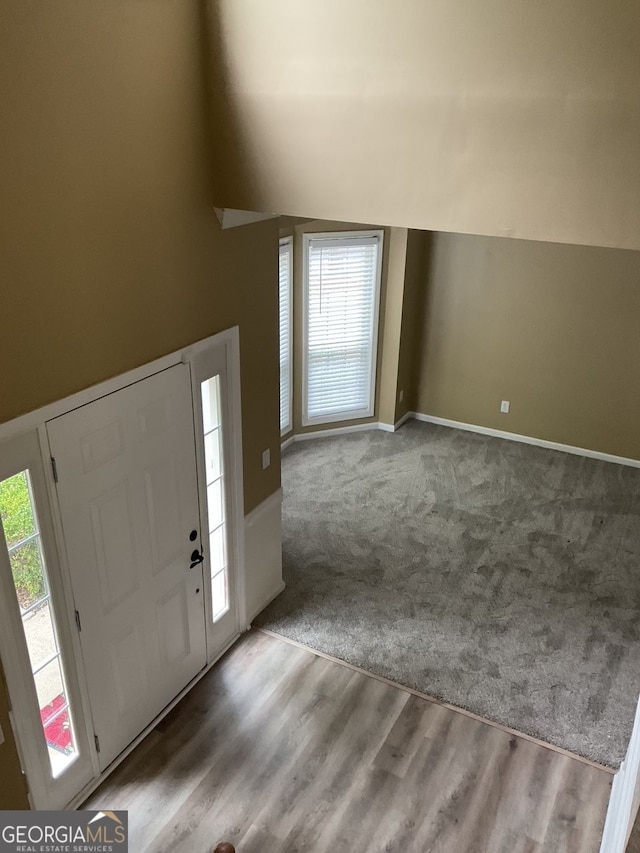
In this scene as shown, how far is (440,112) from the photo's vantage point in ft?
8.94

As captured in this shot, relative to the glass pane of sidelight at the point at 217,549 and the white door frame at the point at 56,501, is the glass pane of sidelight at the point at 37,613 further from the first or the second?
the glass pane of sidelight at the point at 217,549

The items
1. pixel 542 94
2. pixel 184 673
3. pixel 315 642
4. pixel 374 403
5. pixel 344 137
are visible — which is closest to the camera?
pixel 542 94

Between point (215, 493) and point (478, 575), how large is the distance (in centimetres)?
231

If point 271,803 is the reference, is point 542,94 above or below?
above

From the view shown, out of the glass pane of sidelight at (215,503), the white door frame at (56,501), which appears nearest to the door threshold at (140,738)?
the white door frame at (56,501)

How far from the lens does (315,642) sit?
4480 mm

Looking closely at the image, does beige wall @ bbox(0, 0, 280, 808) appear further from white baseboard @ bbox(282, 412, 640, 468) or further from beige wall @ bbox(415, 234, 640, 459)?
beige wall @ bbox(415, 234, 640, 459)

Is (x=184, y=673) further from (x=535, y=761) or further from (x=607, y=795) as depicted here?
(x=607, y=795)

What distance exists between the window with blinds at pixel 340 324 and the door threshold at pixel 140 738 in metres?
3.29

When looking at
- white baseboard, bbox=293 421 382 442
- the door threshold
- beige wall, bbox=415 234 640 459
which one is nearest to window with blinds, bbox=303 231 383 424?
white baseboard, bbox=293 421 382 442

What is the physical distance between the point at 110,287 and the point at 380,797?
2839mm

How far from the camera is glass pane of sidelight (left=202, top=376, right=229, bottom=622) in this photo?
150 inches

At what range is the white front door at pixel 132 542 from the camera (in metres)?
2.99

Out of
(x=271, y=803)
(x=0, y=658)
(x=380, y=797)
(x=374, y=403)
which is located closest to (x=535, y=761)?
(x=380, y=797)
